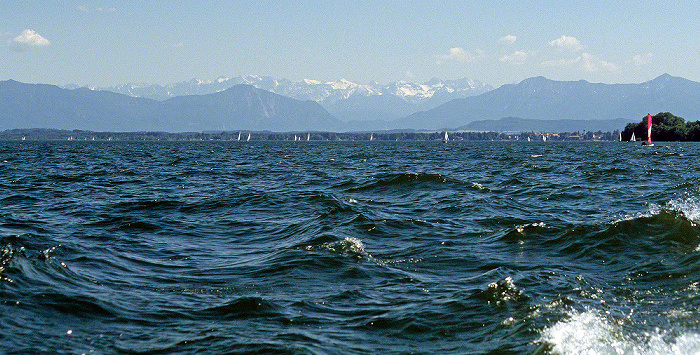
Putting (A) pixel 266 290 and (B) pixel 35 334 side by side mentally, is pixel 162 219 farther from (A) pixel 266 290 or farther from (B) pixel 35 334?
(B) pixel 35 334

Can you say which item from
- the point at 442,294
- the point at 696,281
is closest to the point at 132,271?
the point at 442,294

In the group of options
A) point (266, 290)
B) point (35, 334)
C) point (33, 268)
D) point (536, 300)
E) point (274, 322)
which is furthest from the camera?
point (33, 268)

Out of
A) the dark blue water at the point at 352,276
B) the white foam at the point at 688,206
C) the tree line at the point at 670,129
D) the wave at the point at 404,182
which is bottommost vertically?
the dark blue water at the point at 352,276

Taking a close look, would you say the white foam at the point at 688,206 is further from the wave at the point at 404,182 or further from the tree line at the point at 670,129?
the tree line at the point at 670,129

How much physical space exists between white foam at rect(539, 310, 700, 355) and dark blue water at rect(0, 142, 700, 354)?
0.03 metres

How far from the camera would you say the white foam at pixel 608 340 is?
7.38 m

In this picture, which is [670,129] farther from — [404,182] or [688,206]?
[688,206]

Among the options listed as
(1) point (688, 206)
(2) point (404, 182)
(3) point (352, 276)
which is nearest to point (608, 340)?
(3) point (352, 276)

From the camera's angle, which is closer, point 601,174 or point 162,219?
point 162,219

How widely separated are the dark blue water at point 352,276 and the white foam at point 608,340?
3 cm

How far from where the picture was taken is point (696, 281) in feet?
35.2

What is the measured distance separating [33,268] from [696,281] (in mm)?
12030

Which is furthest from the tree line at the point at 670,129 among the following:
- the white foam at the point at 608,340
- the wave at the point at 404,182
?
A: the white foam at the point at 608,340

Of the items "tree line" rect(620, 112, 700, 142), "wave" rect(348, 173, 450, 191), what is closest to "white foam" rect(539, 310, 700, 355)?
"wave" rect(348, 173, 450, 191)
